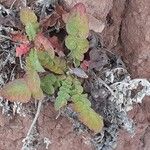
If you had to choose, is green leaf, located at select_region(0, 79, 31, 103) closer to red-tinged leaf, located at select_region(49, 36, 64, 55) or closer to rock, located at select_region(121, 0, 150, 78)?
red-tinged leaf, located at select_region(49, 36, 64, 55)

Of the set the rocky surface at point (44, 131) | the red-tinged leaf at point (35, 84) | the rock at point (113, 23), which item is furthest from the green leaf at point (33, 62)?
the rock at point (113, 23)

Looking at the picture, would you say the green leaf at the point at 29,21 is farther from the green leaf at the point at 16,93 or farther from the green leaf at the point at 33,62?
the green leaf at the point at 16,93

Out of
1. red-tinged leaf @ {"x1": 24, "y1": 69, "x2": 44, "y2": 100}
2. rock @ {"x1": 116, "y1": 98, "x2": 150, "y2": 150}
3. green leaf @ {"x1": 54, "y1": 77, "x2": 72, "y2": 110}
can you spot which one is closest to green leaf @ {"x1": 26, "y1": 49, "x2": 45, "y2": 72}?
red-tinged leaf @ {"x1": 24, "y1": 69, "x2": 44, "y2": 100}

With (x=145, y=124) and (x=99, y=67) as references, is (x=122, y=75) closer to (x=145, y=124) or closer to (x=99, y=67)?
(x=99, y=67)

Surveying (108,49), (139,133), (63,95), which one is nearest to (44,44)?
(63,95)

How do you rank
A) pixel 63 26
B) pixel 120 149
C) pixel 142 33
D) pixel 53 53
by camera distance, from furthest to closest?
1. pixel 120 149
2. pixel 142 33
3. pixel 63 26
4. pixel 53 53

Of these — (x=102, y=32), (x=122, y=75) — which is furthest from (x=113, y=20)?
(x=122, y=75)

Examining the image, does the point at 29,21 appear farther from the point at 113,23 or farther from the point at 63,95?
the point at 113,23
